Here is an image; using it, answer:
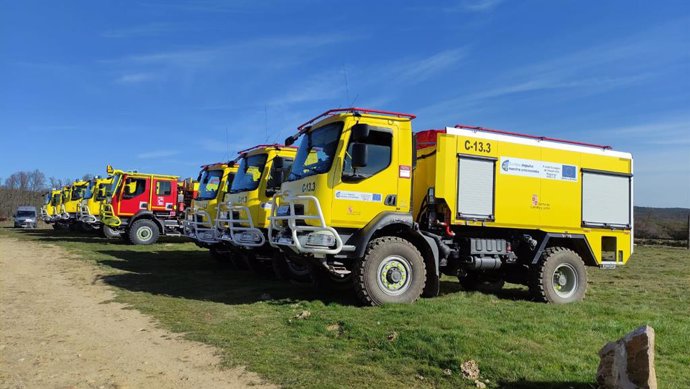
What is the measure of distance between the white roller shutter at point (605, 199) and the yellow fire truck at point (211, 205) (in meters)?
8.13

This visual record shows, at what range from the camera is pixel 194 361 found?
18.2 feet

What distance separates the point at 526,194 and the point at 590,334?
11.4ft

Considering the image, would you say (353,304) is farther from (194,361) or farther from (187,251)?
(187,251)

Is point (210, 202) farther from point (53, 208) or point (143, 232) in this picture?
point (53, 208)

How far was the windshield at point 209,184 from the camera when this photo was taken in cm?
1528

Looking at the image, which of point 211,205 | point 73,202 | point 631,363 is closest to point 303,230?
point 631,363

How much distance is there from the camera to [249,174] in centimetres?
1257

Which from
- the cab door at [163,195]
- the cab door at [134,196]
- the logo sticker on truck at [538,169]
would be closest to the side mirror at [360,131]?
the logo sticker on truck at [538,169]

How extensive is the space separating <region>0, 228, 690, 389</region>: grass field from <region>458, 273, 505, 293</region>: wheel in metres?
0.21

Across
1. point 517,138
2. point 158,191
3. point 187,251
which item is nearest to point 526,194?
point 517,138

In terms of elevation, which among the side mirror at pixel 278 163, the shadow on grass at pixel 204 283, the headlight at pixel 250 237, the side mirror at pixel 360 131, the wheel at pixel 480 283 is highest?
the side mirror at pixel 360 131

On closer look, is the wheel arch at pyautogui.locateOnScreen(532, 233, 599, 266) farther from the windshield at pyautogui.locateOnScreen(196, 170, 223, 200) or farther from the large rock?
the windshield at pyautogui.locateOnScreen(196, 170, 223, 200)

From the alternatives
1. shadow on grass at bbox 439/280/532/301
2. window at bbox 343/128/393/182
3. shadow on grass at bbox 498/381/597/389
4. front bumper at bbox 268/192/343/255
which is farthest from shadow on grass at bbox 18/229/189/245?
shadow on grass at bbox 498/381/597/389

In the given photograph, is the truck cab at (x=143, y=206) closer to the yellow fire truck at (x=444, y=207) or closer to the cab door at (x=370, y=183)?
the yellow fire truck at (x=444, y=207)
